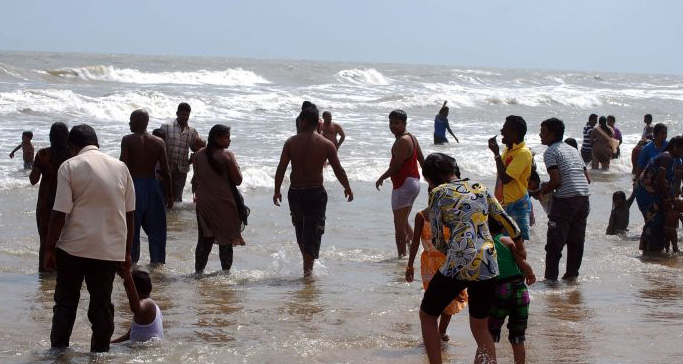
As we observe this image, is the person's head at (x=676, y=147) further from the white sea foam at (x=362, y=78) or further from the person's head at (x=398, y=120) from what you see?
the white sea foam at (x=362, y=78)

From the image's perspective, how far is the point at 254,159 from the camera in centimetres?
2097

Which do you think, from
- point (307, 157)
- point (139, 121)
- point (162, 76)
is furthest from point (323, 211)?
point (162, 76)

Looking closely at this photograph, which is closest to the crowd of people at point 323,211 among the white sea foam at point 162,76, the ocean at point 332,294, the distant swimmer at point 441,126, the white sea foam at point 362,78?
the ocean at point 332,294

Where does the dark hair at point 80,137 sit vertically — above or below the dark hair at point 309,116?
above

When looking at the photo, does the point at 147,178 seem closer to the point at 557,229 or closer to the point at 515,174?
the point at 515,174

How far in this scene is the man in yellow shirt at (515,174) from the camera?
321 inches

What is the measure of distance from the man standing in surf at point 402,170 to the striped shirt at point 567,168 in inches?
64.7

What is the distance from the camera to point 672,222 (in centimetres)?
1091

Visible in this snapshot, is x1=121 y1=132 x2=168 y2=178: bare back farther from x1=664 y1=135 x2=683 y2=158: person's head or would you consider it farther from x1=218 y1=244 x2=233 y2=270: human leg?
x1=664 y1=135 x2=683 y2=158: person's head

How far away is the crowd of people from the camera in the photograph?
538 centimetres

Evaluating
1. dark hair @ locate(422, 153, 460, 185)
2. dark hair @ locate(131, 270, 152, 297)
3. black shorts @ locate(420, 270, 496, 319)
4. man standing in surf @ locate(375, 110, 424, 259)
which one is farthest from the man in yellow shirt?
dark hair @ locate(131, 270, 152, 297)

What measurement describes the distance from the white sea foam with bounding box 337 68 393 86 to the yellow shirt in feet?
157

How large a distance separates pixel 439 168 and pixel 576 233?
393cm

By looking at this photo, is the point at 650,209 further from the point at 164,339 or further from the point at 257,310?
the point at 164,339
